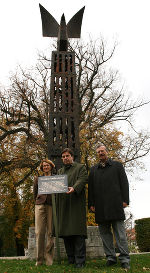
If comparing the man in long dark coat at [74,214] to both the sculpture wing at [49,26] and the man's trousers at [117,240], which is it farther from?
the sculpture wing at [49,26]

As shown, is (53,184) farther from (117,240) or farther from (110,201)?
(117,240)

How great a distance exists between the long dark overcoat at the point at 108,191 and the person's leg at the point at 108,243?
191 mm

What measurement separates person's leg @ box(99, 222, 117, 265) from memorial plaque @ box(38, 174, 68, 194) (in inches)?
39.5

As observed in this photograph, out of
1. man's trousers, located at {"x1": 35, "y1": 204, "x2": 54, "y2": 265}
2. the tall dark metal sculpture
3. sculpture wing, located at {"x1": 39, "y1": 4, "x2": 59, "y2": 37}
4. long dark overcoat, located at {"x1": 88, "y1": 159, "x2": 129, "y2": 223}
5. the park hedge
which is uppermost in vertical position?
sculpture wing, located at {"x1": 39, "y1": 4, "x2": 59, "y2": 37}

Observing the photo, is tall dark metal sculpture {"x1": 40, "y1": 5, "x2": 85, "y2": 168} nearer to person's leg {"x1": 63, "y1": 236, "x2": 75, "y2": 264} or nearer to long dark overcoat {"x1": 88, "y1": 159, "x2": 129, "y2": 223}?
long dark overcoat {"x1": 88, "y1": 159, "x2": 129, "y2": 223}

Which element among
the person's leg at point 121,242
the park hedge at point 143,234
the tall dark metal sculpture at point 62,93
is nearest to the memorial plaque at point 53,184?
the person's leg at point 121,242

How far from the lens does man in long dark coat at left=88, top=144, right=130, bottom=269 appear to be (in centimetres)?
454

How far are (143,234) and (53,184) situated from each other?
9588mm

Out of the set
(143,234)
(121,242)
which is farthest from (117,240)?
(143,234)

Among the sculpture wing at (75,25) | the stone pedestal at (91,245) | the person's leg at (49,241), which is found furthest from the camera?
the sculpture wing at (75,25)

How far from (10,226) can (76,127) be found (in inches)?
676

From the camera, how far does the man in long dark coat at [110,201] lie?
454 cm

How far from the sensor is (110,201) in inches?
182

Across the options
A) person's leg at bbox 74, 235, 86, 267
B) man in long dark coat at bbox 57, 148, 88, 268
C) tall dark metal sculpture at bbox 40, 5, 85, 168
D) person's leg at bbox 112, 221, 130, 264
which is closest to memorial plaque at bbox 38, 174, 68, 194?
man in long dark coat at bbox 57, 148, 88, 268
